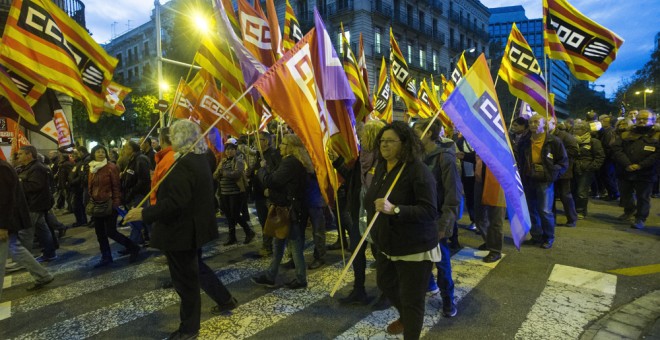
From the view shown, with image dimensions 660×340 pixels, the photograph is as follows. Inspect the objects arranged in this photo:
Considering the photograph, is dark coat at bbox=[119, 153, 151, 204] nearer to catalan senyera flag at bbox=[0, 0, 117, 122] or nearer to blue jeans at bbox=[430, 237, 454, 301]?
catalan senyera flag at bbox=[0, 0, 117, 122]

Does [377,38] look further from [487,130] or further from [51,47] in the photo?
[487,130]

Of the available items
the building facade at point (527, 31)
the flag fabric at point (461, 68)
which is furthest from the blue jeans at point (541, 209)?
the building facade at point (527, 31)

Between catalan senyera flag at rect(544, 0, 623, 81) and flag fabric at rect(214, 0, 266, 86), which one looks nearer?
flag fabric at rect(214, 0, 266, 86)

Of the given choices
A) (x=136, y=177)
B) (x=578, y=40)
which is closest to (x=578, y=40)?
(x=578, y=40)

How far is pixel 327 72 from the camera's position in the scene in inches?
167

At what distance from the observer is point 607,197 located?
1005cm

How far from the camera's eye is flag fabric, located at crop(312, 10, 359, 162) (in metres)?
4.21

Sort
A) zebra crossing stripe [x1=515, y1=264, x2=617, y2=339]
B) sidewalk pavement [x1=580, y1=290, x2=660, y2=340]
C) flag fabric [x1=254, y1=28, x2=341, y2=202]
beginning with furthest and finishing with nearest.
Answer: flag fabric [x1=254, y1=28, x2=341, y2=202] → zebra crossing stripe [x1=515, y1=264, x2=617, y2=339] → sidewalk pavement [x1=580, y1=290, x2=660, y2=340]

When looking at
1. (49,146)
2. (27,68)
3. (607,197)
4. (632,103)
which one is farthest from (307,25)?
(632,103)

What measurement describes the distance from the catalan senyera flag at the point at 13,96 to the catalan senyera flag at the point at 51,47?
14.1 inches

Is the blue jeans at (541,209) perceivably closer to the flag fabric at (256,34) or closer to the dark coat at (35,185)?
the flag fabric at (256,34)

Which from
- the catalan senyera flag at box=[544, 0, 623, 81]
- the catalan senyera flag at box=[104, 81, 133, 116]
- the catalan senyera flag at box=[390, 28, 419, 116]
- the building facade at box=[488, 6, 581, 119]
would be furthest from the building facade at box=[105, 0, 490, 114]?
the catalan senyera flag at box=[544, 0, 623, 81]

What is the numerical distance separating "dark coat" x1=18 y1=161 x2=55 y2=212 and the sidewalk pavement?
6940 mm

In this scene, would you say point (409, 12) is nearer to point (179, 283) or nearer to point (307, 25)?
point (307, 25)
